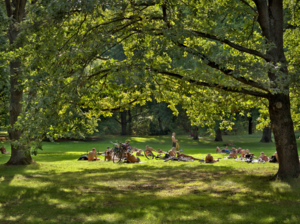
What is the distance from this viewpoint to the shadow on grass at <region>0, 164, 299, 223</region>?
21.8 ft

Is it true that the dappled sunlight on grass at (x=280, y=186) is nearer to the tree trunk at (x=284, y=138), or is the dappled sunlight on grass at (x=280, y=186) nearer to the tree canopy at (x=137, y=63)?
the tree trunk at (x=284, y=138)

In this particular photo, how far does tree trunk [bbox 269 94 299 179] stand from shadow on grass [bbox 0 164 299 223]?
2.61 feet

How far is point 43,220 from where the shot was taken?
654cm

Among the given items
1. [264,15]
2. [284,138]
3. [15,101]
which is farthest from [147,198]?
[15,101]

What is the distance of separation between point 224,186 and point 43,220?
235 inches

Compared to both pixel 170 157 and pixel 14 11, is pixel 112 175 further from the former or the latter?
pixel 14 11

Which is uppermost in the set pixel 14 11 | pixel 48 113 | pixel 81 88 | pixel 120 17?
pixel 14 11

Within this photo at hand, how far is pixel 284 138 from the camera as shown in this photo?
9.88 metres

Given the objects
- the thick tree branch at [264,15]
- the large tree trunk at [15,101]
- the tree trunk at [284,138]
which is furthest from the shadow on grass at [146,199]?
the thick tree branch at [264,15]

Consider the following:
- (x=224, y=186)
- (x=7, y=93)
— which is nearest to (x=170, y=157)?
(x=224, y=186)

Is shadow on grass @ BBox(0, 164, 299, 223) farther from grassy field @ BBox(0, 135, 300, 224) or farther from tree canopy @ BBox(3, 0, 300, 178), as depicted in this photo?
tree canopy @ BBox(3, 0, 300, 178)

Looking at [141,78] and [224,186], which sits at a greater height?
[141,78]

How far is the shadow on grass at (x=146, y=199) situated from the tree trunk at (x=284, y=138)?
Result: 2.61ft

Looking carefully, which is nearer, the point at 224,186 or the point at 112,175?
the point at 224,186
